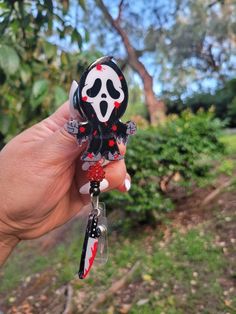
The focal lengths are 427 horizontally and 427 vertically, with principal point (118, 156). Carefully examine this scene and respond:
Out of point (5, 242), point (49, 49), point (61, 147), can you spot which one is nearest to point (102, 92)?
point (61, 147)

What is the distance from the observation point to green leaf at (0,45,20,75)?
148 cm

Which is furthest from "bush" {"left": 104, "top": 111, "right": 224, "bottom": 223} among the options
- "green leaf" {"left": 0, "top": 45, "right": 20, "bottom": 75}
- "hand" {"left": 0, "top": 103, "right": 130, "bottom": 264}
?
"hand" {"left": 0, "top": 103, "right": 130, "bottom": 264}

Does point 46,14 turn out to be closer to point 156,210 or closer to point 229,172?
point 156,210

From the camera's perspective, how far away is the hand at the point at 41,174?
1005 mm

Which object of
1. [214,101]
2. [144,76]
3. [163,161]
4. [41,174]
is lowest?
[214,101]

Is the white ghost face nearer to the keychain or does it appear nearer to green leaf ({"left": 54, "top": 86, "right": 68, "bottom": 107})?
the keychain

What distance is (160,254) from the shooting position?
335cm

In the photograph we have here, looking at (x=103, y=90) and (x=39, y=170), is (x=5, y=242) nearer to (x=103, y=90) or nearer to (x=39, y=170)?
(x=39, y=170)

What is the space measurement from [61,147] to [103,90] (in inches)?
8.4

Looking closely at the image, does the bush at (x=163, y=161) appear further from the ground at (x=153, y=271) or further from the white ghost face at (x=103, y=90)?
the white ghost face at (x=103, y=90)

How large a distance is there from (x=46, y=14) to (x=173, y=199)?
2.82 meters

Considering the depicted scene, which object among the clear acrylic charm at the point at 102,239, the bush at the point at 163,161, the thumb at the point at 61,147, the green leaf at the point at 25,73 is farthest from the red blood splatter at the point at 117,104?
the bush at the point at 163,161

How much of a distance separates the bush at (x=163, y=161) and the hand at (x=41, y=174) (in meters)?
2.48

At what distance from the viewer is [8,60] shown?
148cm
